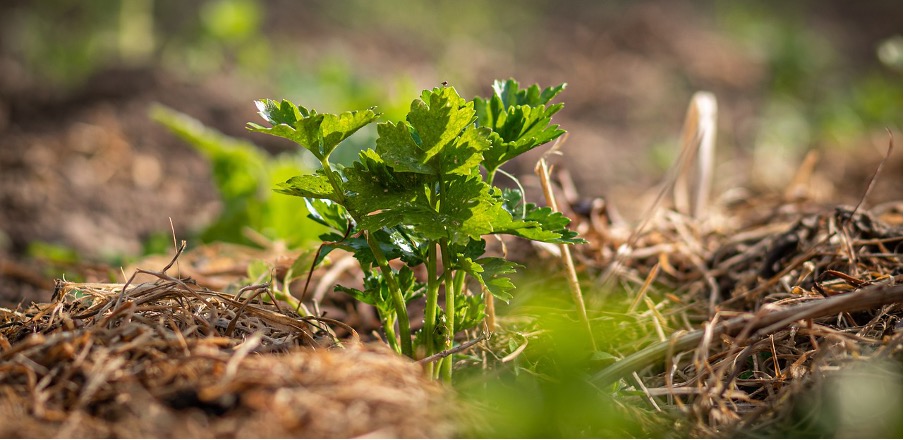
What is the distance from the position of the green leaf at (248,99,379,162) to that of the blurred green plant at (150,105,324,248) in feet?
4.65

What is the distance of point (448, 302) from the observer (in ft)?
4.14

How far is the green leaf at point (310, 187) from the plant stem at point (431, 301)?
0.60 ft

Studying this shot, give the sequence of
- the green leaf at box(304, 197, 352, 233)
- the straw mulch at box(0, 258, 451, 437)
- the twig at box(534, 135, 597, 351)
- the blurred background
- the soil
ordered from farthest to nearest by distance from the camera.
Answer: the blurred background
the soil
the twig at box(534, 135, 597, 351)
the green leaf at box(304, 197, 352, 233)
the straw mulch at box(0, 258, 451, 437)

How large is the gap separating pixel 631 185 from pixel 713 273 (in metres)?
2.22

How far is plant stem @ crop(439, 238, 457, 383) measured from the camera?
1.21m

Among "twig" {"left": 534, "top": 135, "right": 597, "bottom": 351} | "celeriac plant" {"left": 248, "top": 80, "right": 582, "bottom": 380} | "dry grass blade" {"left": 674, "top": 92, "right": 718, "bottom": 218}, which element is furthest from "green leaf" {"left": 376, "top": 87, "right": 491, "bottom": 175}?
"dry grass blade" {"left": 674, "top": 92, "right": 718, "bottom": 218}

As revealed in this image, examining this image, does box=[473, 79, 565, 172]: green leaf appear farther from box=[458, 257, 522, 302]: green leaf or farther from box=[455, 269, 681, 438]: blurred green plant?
box=[455, 269, 681, 438]: blurred green plant

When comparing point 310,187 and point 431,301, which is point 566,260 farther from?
point 310,187

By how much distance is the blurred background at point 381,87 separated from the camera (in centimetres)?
351

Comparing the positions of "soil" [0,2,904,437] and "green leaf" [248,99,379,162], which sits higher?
"soil" [0,2,904,437]

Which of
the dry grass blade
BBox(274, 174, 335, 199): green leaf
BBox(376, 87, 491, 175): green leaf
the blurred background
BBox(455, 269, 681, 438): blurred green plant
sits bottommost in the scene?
BBox(455, 269, 681, 438): blurred green plant

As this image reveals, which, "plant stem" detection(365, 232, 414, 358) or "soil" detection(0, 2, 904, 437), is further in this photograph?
"soil" detection(0, 2, 904, 437)

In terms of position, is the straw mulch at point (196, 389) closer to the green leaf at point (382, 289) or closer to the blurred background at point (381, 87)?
the green leaf at point (382, 289)

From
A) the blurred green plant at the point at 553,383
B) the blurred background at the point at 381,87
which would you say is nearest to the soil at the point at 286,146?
the blurred background at the point at 381,87
